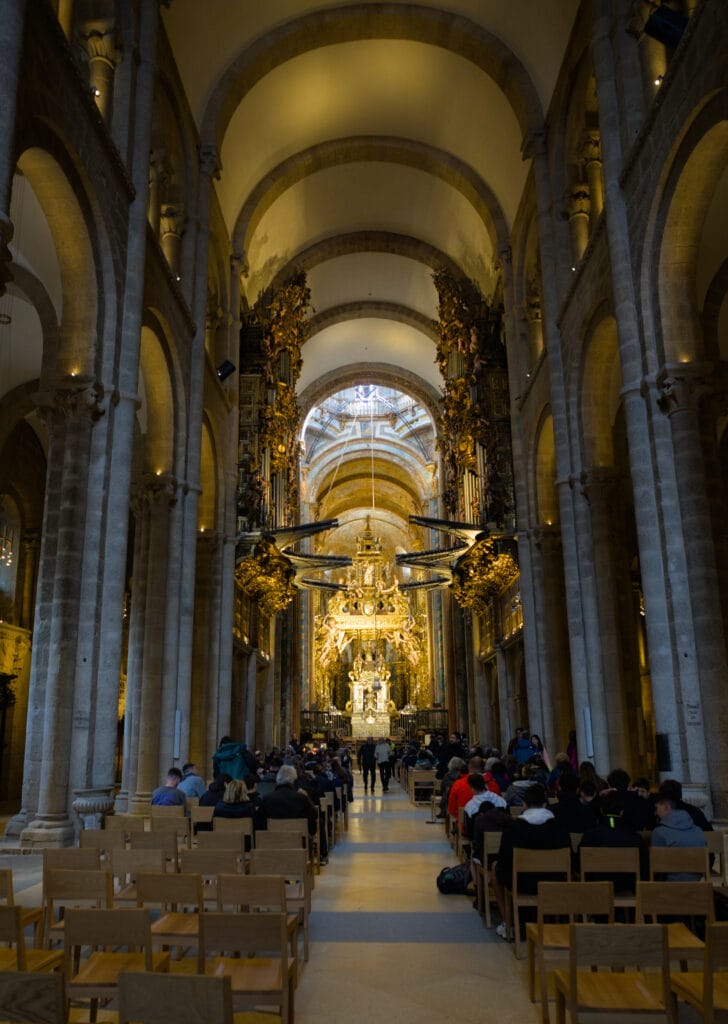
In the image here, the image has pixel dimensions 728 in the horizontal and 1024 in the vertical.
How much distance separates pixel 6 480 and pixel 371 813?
1272 cm

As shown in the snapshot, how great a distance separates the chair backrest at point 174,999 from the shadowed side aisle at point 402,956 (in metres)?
2.10

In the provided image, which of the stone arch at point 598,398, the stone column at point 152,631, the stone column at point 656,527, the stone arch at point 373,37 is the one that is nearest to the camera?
the stone column at point 656,527

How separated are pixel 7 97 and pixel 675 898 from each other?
8.17 meters

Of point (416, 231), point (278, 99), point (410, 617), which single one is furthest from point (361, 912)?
point (410, 617)

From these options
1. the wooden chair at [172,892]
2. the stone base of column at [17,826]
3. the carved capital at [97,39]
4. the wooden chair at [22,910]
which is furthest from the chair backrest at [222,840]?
the carved capital at [97,39]

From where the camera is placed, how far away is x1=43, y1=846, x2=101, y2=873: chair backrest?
5469mm

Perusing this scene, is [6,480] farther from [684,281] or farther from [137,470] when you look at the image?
[684,281]

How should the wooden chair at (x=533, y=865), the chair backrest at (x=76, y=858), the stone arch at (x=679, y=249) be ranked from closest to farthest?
1. the chair backrest at (x=76, y=858)
2. the wooden chair at (x=533, y=865)
3. the stone arch at (x=679, y=249)

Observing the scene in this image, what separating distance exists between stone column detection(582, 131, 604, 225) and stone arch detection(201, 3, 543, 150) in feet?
8.27

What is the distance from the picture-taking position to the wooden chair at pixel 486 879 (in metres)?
6.75

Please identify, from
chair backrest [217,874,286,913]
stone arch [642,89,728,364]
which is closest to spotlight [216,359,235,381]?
stone arch [642,89,728,364]

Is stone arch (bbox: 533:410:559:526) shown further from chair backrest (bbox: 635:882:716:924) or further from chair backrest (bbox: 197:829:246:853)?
chair backrest (bbox: 635:882:716:924)

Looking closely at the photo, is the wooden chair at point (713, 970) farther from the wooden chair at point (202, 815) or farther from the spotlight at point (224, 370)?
the spotlight at point (224, 370)

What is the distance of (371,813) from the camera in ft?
54.6
